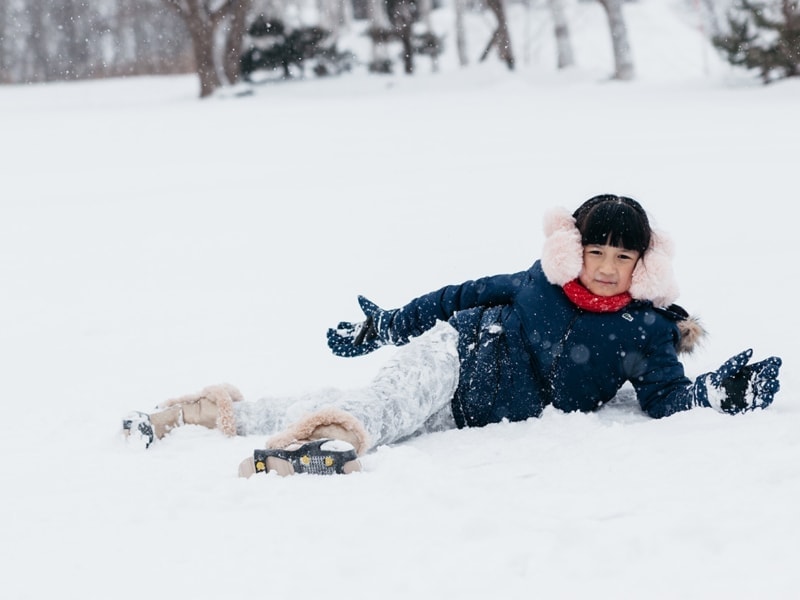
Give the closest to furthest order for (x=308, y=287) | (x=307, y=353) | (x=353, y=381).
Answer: (x=353, y=381)
(x=307, y=353)
(x=308, y=287)

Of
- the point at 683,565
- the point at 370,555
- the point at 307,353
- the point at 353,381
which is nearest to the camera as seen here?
the point at 683,565

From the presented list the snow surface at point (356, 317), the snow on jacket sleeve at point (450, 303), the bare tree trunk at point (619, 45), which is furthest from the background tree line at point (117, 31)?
the snow on jacket sleeve at point (450, 303)

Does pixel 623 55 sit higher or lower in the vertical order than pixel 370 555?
higher

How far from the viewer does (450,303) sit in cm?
334

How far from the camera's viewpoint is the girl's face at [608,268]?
10.2ft

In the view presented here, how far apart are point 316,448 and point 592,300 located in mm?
1114

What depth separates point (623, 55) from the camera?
57.2 feet

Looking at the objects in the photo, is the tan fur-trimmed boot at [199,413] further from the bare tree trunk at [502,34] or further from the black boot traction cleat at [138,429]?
the bare tree trunk at [502,34]

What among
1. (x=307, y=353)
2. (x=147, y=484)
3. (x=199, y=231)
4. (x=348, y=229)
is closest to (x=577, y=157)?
(x=348, y=229)

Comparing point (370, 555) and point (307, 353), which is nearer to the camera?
point (370, 555)

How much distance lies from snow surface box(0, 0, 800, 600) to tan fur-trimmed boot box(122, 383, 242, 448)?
49 millimetres

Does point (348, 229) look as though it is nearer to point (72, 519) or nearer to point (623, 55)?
point (72, 519)

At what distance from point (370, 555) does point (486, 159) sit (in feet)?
27.6

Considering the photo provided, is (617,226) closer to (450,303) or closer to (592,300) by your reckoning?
(592,300)
